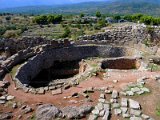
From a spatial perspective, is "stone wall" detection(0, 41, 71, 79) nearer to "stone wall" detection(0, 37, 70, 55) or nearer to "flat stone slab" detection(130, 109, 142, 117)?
"stone wall" detection(0, 37, 70, 55)

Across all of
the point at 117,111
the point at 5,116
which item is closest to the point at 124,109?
the point at 117,111

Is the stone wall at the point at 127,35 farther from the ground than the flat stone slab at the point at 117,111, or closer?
farther from the ground

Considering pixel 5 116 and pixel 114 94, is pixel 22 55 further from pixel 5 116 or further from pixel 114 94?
pixel 114 94

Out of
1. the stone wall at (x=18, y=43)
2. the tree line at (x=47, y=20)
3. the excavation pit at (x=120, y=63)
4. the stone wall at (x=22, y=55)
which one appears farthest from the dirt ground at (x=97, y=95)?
the tree line at (x=47, y=20)

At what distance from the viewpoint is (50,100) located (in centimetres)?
1630

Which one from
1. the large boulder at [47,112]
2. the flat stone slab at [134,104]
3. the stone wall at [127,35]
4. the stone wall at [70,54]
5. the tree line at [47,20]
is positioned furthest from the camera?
the tree line at [47,20]

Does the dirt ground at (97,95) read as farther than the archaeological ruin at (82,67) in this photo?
Yes

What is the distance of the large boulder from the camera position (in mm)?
14292

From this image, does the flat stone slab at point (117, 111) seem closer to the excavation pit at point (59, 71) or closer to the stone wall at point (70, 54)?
the excavation pit at point (59, 71)

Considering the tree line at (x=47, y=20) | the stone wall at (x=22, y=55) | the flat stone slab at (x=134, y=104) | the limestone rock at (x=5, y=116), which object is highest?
the stone wall at (x=22, y=55)

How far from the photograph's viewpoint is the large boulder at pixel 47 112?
14292mm

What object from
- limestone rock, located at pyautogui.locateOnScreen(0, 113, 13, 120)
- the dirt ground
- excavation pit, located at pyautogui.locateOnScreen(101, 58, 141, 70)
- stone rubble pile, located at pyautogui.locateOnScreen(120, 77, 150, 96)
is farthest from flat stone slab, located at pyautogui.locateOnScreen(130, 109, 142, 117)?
excavation pit, located at pyautogui.locateOnScreen(101, 58, 141, 70)

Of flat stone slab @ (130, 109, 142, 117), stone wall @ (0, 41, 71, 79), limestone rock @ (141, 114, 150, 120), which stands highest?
stone wall @ (0, 41, 71, 79)

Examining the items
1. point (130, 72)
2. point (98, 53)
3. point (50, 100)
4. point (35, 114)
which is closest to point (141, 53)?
point (98, 53)
